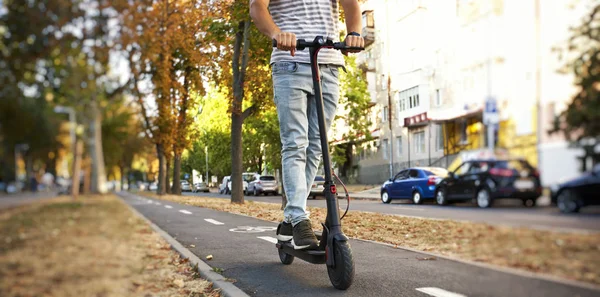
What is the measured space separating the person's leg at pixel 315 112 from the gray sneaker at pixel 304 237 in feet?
1.50

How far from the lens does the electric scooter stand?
3.38 meters

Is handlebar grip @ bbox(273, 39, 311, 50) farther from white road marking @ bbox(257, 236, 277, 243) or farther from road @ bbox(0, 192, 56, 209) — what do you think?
road @ bbox(0, 192, 56, 209)

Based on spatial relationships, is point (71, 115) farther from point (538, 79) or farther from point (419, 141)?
point (538, 79)

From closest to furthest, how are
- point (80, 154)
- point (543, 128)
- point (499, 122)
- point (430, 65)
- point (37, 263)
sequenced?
point (543, 128), point (499, 122), point (430, 65), point (37, 263), point (80, 154)

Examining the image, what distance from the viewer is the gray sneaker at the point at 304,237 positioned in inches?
149

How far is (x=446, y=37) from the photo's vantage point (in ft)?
7.17

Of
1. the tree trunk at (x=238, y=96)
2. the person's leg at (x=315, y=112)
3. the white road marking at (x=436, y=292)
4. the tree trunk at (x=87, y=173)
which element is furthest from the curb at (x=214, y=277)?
the tree trunk at (x=238, y=96)

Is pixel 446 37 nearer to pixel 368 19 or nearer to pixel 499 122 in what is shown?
pixel 499 122

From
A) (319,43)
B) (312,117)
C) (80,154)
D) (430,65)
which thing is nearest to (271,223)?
(80,154)

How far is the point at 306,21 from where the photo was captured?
408 cm

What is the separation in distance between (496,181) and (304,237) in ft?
8.38

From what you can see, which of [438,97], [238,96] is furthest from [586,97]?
[238,96]

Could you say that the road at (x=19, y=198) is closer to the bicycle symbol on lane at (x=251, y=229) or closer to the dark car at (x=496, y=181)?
the bicycle symbol on lane at (x=251, y=229)

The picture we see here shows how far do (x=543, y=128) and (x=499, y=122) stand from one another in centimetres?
17
